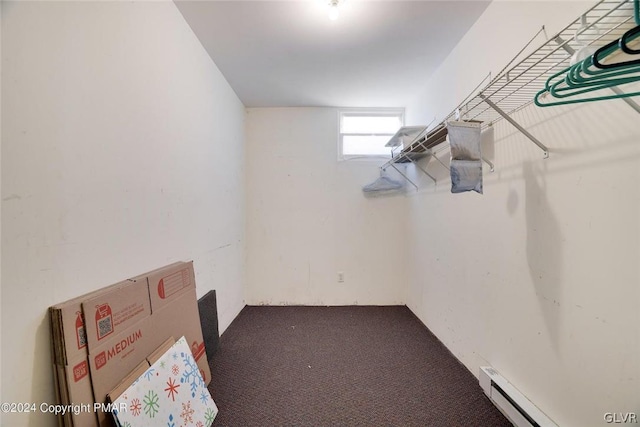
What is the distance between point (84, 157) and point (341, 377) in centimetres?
197

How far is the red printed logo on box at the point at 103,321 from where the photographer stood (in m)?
0.95

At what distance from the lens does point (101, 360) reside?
37.0 inches

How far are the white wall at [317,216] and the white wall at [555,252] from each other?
1.24 m

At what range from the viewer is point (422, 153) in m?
2.39

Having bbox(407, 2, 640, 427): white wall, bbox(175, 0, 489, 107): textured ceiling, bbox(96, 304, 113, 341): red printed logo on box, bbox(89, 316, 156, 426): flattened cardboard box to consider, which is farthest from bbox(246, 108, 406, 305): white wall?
bbox(96, 304, 113, 341): red printed logo on box

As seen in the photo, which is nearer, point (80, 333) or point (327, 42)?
point (80, 333)

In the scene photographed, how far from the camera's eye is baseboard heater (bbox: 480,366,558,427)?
1171 mm

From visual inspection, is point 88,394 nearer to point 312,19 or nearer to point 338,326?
point 338,326

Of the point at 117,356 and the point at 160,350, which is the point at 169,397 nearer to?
the point at 160,350

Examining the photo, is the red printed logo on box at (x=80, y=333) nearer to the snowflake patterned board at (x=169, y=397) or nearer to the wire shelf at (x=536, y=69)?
the snowflake patterned board at (x=169, y=397)

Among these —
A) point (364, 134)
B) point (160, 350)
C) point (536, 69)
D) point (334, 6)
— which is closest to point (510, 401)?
point (536, 69)

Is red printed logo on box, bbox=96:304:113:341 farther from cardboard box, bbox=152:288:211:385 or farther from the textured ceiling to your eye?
the textured ceiling

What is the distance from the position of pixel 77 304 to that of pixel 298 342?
1750mm

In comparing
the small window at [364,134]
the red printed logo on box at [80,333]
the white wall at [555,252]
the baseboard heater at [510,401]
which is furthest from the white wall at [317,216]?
the red printed logo on box at [80,333]
